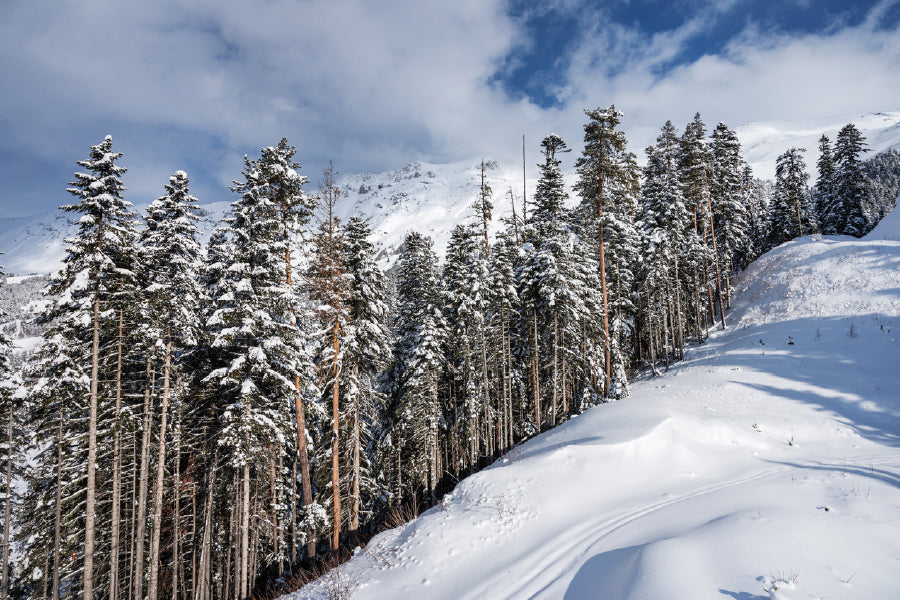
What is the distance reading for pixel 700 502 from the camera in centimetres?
969

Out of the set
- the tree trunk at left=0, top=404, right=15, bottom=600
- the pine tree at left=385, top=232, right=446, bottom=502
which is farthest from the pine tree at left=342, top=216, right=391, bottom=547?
the tree trunk at left=0, top=404, right=15, bottom=600

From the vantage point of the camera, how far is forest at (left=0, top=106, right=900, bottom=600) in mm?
14555

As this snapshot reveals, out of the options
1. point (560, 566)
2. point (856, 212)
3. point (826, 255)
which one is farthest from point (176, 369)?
point (856, 212)

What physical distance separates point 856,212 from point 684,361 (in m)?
35.8

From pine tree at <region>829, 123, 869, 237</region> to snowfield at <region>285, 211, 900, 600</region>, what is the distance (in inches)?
1225

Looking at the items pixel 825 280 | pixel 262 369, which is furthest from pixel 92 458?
pixel 825 280

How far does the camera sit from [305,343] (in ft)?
58.2

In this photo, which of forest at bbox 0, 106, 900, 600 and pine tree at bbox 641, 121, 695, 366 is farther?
pine tree at bbox 641, 121, 695, 366

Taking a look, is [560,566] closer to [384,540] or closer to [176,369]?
[384,540]

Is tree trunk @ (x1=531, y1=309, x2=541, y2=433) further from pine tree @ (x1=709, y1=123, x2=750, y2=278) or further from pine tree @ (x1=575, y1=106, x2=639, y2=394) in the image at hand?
pine tree @ (x1=709, y1=123, x2=750, y2=278)

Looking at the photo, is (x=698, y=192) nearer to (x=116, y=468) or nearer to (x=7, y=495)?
(x=116, y=468)

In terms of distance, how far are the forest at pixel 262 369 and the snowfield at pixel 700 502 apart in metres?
3.83

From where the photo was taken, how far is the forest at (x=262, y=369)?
47.8 ft

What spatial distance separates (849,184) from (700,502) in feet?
181
